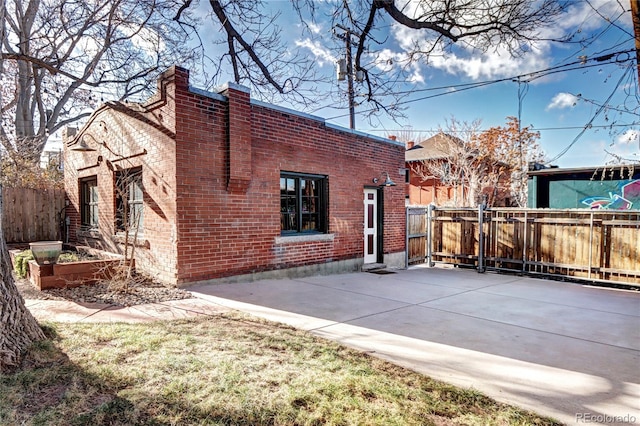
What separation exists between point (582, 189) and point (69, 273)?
50.2 ft

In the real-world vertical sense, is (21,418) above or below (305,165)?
below

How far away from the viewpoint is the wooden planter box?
6336 millimetres

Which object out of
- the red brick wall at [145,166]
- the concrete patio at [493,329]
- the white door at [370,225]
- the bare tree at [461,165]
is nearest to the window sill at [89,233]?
the red brick wall at [145,166]

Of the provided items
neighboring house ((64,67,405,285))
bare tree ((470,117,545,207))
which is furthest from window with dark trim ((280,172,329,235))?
bare tree ((470,117,545,207))

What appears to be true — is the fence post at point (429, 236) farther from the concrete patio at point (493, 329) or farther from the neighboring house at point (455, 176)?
the neighboring house at point (455, 176)

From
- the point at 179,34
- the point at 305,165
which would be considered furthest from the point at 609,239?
the point at 179,34

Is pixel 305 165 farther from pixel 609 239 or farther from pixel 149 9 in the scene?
pixel 609 239

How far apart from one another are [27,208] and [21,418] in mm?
11330

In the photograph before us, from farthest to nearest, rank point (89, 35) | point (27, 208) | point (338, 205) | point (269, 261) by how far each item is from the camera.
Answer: point (27, 208) < point (89, 35) < point (338, 205) < point (269, 261)

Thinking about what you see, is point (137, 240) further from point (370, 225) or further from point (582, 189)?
point (582, 189)

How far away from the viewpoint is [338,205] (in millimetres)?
9383

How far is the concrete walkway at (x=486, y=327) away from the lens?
9.89 feet

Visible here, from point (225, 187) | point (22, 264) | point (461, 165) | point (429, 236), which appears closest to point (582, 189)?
point (429, 236)

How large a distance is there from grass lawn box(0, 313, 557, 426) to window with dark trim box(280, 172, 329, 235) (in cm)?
476
